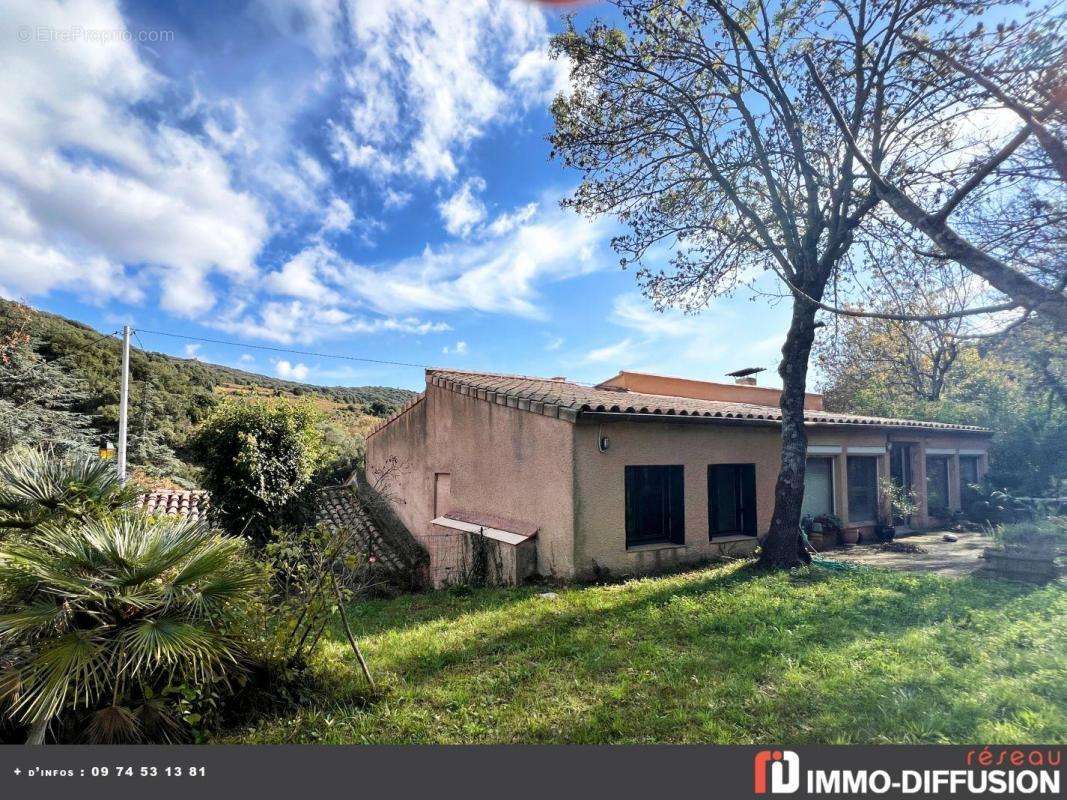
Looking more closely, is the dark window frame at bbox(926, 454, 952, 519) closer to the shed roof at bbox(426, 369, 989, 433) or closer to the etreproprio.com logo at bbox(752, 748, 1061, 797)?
the shed roof at bbox(426, 369, 989, 433)

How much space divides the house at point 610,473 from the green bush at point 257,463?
11.5ft

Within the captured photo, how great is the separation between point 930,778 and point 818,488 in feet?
37.1

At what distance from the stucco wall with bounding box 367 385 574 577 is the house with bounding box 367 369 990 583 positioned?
0.11ft

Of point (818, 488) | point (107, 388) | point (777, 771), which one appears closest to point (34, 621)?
point (777, 771)

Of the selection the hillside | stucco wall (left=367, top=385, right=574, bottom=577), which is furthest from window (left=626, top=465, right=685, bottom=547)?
the hillside

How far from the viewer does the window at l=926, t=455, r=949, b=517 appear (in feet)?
51.1

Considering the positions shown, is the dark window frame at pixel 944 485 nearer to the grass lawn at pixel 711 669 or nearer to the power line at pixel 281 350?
the grass lawn at pixel 711 669

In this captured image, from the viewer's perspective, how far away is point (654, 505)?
9.56 m

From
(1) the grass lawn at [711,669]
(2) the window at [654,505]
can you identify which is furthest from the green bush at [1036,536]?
(2) the window at [654,505]

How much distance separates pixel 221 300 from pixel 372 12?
17726 millimetres

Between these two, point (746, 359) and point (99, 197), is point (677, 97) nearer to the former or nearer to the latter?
point (99, 197)

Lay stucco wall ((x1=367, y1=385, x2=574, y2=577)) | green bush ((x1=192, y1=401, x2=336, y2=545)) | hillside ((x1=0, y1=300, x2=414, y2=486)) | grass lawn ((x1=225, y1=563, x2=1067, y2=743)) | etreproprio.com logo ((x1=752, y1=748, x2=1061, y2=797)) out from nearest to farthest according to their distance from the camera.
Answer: etreproprio.com logo ((x1=752, y1=748, x2=1061, y2=797)), grass lawn ((x1=225, y1=563, x2=1067, y2=743)), stucco wall ((x1=367, y1=385, x2=574, y2=577)), green bush ((x1=192, y1=401, x2=336, y2=545)), hillside ((x1=0, y1=300, x2=414, y2=486))

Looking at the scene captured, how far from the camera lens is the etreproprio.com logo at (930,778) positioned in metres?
2.96

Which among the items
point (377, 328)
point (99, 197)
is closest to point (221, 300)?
point (377, 328)
